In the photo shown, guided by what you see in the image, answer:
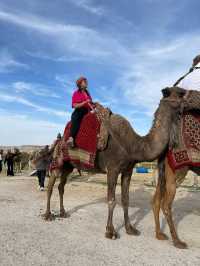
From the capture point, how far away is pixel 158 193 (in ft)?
26.8

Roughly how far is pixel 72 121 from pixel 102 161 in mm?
1201

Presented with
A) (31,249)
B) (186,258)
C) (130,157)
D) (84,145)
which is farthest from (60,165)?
(186,258)

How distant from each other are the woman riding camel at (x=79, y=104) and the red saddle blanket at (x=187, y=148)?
7.32ft

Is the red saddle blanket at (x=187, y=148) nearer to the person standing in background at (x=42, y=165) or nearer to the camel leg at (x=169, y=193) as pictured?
the camel leg at (x=169, y=193)

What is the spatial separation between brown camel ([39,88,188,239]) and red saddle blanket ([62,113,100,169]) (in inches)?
7.6

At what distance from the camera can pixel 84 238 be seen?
25.0ft

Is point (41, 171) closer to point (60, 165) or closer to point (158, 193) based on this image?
point (60, 165)

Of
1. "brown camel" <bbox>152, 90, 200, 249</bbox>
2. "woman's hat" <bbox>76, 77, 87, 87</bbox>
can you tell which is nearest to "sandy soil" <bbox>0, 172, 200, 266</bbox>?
"brown camel" <bbox>152, 90, 200, 249</bbox>

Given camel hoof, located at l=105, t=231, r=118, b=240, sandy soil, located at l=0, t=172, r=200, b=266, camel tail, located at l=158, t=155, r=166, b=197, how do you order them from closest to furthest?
sandy soil, located at l=0, t=172, r=200, b=266, camel hoof, located at l=105, t=231, r=118, b=240, camel tail, located at l=158, t=155, r=166, b=197

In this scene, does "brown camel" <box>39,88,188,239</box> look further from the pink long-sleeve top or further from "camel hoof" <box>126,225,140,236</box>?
the pink long-sleeve top

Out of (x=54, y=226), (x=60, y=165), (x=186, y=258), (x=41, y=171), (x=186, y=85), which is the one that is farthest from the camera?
(x=41, y=171)

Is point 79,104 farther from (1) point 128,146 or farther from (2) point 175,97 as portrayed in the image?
(2) point 175,97

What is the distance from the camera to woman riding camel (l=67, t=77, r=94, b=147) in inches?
356

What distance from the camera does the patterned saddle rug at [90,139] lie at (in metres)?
8.62
